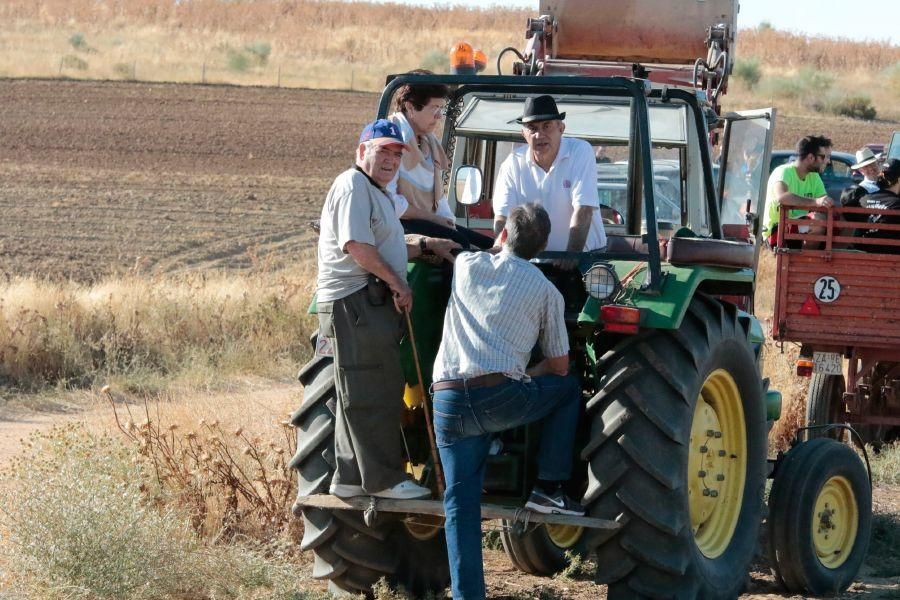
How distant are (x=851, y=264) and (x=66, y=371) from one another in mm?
6110

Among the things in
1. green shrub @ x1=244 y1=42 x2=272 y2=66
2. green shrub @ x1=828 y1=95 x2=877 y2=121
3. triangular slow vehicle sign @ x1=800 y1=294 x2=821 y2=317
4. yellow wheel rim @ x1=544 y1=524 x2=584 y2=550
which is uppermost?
green shrub @ x1=244 y1=42 x2=272 y2=66

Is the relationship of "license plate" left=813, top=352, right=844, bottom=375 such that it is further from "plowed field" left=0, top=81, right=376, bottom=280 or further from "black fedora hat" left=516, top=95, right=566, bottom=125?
"plowed field" left=0, top=81, right=376, bottom=280

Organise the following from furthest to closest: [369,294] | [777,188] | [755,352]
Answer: [777,188], [755,352], [369,294]

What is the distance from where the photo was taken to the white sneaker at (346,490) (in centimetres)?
538

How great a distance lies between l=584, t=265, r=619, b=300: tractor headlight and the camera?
5.20 meters

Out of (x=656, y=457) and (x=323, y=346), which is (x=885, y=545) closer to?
(x=656, y=457)

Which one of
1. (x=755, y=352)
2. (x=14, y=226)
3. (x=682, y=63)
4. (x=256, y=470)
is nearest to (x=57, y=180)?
(x=14, y=226)

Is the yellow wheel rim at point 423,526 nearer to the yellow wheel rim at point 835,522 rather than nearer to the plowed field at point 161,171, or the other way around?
the yellow wheel rim at point 835,522

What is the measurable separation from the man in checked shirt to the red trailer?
14.0 feet

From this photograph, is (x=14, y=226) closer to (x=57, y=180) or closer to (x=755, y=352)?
(x=57, y=180)

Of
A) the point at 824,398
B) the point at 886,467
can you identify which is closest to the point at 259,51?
the point at 824,398

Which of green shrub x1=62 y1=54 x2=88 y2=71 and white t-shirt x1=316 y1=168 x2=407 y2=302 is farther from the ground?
green shrub x1=62 y1=54 x2=88 y2=71

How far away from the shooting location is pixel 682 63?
438 inches

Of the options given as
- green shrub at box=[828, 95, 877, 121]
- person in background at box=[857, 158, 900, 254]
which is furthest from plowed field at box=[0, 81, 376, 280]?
green shrub at box=[828, 95, 877, 121]
